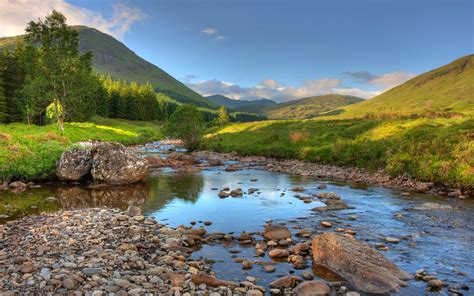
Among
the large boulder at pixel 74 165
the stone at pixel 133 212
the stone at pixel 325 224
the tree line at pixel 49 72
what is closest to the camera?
the stone at pixel 325 224

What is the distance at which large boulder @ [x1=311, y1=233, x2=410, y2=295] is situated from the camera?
9.30 m

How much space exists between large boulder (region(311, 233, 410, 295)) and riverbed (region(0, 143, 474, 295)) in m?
0.40

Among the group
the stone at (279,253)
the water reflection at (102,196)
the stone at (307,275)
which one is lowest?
the water reflection at (102,196)

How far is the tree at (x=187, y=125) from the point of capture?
52.9 m

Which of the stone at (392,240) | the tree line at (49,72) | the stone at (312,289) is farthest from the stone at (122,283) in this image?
the tree line at (49,72)

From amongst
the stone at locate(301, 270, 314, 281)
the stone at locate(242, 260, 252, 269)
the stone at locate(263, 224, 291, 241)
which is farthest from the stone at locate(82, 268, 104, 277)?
the stone at locate(263, 224, 291, 241)

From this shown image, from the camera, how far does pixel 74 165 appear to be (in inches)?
1013

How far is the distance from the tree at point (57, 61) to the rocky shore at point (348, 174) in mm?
30893

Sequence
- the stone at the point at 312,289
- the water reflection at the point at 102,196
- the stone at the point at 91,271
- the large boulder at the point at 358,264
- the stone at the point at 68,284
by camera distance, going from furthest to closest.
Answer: the water reflection at the point at 102,196 → the large boulder at the point at 358,264 → the stone at the point at 91,271 → the stone at the point at 312,289 → the stone at the point at 68,284

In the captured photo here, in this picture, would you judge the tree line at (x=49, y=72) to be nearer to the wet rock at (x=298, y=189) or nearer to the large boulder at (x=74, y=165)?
the large boulder at (x=74, y=165)

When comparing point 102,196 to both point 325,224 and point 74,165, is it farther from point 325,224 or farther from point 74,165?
point 325,224

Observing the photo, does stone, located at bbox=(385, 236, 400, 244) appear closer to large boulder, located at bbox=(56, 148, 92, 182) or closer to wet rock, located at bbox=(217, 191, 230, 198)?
wet rock, located at bbox=(217, 191, 230, 198)

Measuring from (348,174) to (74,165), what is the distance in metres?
23.3

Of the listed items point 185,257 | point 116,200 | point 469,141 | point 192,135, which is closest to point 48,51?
point 192,135
